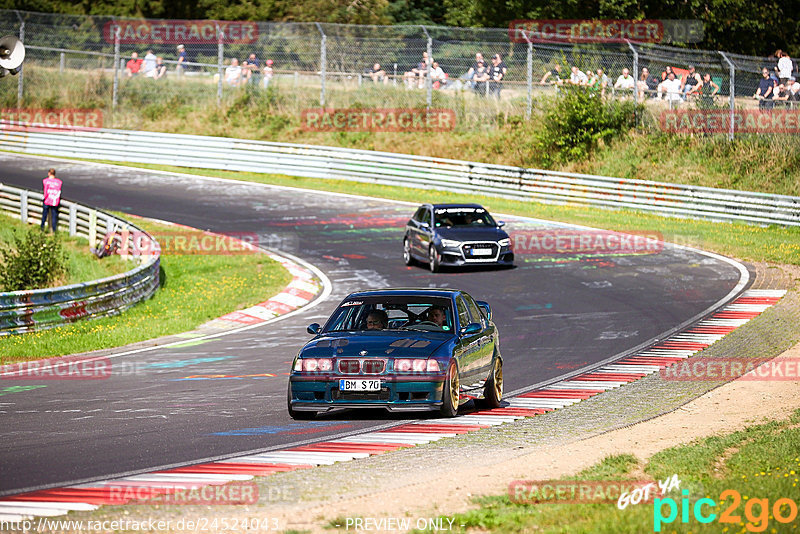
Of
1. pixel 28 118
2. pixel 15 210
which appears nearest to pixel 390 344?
pixel 15 210

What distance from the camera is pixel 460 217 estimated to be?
24.8 meters

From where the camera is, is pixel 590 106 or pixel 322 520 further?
pixel 590 106

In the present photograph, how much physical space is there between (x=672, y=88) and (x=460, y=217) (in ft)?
44.2

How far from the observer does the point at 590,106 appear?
37.9m

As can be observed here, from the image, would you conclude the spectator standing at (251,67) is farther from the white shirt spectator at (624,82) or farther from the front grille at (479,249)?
the front grille at (479,249)

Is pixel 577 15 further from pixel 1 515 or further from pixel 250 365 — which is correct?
pixel 1 515

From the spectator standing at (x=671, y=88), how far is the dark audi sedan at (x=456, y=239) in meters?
12.5

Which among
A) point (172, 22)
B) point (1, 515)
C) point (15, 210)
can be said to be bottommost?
point (15, 210)

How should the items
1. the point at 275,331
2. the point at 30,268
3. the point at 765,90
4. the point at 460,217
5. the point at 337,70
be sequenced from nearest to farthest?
1. the point at 275,331
2. the point at 30,268
3. the point at 460,217
4. the point at 765,90
5. the point at 337,70

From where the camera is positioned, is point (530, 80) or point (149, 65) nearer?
point (530, 80)

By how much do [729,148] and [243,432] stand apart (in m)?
27.4

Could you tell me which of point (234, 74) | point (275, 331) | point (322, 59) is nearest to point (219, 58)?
point (234, 74)

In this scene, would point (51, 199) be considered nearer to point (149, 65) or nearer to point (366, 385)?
point (149, 65)

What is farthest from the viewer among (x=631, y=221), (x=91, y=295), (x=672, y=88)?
(x=672, y=88)
